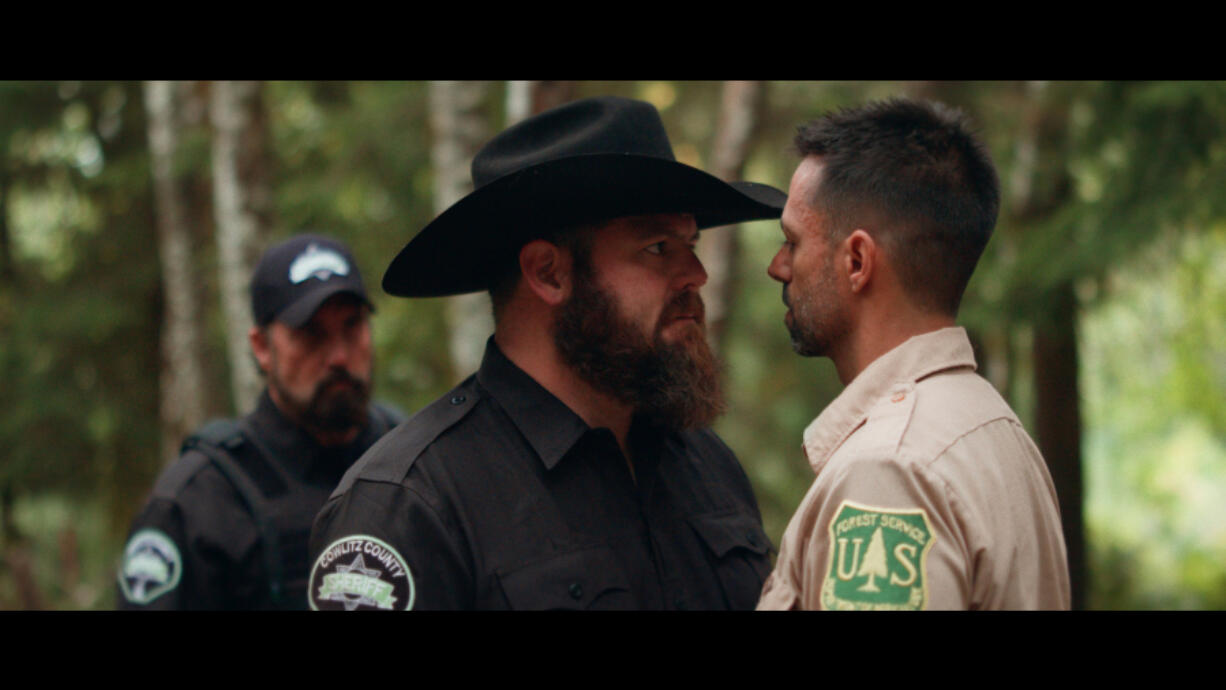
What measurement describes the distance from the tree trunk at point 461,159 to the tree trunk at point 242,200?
2115 millimetres

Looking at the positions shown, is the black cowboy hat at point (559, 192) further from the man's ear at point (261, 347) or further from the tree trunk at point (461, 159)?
the tree trunk at point (461, 159)

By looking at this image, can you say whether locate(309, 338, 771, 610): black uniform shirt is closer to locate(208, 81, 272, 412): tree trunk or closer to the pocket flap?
the pocket flap

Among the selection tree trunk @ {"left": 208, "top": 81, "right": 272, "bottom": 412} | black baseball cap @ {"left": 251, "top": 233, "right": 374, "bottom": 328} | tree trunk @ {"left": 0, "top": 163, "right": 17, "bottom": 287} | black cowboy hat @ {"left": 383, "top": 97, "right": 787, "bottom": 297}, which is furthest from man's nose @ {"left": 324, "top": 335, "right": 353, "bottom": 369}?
tree trunk @ {"left": 0, "top": 163, "right": 17, "bottom": 287}

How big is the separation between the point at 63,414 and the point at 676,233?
10989 mm

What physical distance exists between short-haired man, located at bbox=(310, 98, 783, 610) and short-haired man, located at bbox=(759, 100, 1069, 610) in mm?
407

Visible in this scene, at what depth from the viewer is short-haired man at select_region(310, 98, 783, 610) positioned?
2578 mm

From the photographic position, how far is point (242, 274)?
8078 millimetres

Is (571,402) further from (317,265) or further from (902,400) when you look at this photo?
(317,265)

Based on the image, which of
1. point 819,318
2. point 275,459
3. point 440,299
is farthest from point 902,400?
point 440,299

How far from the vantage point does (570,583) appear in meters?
2.59

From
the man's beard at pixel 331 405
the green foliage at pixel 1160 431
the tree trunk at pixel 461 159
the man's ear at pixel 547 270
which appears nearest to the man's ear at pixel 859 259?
the man's ear at pixel 547 270

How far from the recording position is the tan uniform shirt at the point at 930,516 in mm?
2014

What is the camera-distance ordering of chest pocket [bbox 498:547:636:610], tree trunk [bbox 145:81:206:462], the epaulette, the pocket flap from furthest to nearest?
tree trunk [bbox 145:81:206:462] < the pocket flap < the epaulette < chest pocket [bbox 498:547:636:610]
